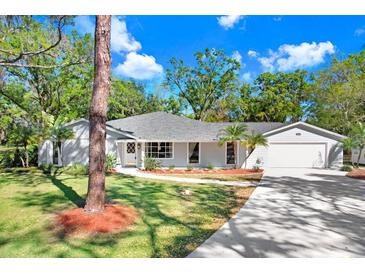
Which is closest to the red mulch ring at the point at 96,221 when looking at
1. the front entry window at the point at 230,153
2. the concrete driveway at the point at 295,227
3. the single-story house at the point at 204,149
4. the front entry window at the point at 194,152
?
the concrete driveway at the point at 295,227

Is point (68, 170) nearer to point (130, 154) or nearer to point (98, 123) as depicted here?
point (130, 154)

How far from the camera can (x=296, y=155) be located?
18766 mm

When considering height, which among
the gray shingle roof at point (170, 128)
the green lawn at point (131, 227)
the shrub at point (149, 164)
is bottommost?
the green lawn at point (131, 227)

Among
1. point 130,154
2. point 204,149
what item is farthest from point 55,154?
point 204,149

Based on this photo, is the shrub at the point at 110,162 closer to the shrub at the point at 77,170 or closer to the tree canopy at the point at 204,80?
the shrub at the point at 77,170

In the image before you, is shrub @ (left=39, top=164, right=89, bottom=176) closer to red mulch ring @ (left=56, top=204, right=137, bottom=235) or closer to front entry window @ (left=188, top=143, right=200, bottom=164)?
front entry window @ (left=188, top=143, right=200, bottom=164)

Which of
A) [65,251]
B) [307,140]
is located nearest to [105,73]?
[65,251]

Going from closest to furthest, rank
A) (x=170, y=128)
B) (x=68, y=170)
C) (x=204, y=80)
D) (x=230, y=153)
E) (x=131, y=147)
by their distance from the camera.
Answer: (x=68, y=170) < (x=230, y=153) < (x=131, y=147) < (x=170, y=128) < (x=204, y=80)

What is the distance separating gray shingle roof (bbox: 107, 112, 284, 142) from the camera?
1847 cm

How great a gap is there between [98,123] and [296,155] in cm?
1644

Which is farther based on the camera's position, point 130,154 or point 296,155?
point 130,154

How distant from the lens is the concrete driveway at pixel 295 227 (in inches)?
184

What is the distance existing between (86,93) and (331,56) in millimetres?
27620

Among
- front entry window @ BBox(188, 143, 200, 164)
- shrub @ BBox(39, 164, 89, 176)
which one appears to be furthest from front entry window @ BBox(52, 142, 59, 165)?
front entry window @ BBox(188, 143, 200, 164)
